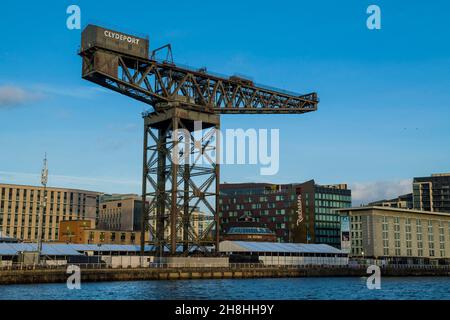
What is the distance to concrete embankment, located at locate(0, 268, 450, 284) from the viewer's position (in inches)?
2530

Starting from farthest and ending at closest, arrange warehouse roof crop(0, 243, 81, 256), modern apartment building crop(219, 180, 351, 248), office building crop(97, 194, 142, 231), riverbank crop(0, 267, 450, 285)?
office building crop(97, 194, 142, 231)
modern apartment building crop(219, 180, 351, 248)
warehouse roof crop(0, 243, 81, 256)
riverbank crop(0, 267, 450, 285)

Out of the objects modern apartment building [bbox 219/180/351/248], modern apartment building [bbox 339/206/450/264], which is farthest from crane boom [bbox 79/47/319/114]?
modern apartment building [bbox 219/180/351/248]

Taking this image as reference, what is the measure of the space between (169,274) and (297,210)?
326ft

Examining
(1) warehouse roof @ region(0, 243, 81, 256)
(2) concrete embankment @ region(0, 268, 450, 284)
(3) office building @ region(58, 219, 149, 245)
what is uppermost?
(3) office building @ region(58, 219, 149, 245)

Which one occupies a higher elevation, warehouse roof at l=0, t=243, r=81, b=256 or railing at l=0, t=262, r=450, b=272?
warehouse roof at l=0, t=243, r=81, b=256

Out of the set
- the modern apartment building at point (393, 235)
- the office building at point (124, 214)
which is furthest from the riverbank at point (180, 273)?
the office building at point (124, 214)

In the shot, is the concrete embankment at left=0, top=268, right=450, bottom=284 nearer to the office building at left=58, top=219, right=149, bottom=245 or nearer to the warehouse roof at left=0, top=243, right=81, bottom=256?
the warehouse roof at left=0, top=243, right=81, bottom=256

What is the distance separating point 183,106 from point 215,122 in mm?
6394

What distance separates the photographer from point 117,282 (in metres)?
68.8

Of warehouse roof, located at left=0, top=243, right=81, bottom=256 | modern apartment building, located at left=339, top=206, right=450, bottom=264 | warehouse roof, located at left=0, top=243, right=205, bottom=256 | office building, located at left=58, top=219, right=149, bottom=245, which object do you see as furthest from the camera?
office building, located at left=58, top=219, right=149, bottom=245

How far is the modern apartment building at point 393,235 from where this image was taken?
13625 centimetres

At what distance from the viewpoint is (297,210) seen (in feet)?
566
